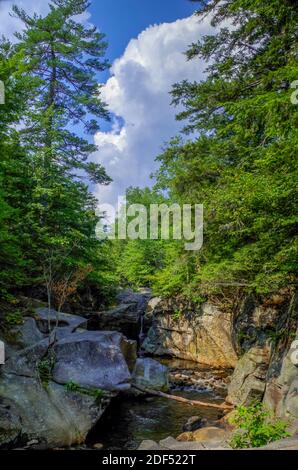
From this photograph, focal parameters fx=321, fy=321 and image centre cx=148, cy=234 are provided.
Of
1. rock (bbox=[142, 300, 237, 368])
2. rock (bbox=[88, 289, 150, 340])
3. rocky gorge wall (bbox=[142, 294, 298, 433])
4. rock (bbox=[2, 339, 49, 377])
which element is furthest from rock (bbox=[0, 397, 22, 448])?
rock (bbox=[88, 289, 150, 340])

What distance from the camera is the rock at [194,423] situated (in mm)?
8844

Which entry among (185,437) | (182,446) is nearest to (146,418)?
(185,437)

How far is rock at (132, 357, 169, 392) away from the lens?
38.4ft

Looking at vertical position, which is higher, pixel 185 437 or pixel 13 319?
pixel 13 319

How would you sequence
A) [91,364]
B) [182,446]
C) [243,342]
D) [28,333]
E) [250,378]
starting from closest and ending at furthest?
[182,446], [91,364], [28,333], [250,378], [243,342]

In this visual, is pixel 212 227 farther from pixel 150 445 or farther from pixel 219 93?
pixel 150 445

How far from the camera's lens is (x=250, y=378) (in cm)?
1079

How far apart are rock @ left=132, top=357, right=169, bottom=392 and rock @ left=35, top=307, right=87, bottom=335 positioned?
9.03ft

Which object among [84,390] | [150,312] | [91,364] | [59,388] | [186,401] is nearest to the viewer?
[59,388]

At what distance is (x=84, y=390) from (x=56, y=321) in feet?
11.4

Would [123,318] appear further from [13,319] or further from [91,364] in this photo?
[91,364]

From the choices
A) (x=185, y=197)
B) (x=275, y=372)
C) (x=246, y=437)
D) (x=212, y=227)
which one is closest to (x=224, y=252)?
(x=212, y=227)

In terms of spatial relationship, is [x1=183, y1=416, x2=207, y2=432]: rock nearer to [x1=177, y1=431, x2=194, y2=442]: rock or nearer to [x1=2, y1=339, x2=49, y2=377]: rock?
[x1=177, y1=431, x2=194, y2=442]: rock

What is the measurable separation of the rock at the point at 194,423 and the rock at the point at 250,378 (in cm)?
171
